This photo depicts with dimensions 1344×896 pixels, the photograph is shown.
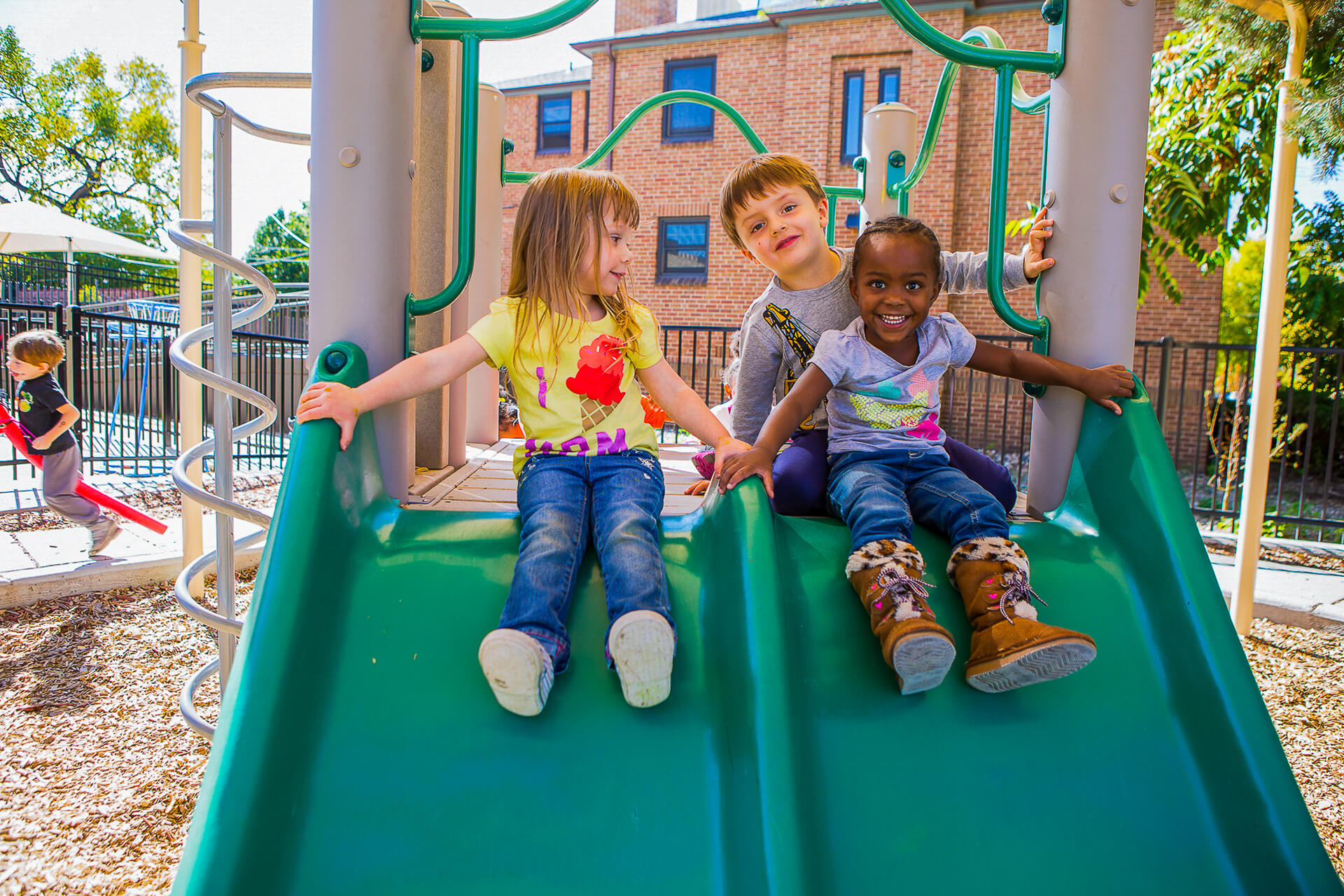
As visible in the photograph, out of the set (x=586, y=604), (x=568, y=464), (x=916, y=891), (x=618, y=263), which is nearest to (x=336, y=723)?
(x=586, y=604)

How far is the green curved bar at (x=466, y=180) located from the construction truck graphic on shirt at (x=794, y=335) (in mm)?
786

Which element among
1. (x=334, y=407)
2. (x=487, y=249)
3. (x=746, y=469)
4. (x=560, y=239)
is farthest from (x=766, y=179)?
(x=487, y=249)

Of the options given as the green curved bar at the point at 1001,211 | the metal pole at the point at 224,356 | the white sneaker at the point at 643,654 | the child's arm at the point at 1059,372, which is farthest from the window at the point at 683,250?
the white sneaker at the point at 643,654

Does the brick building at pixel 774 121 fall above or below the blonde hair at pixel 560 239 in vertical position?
above

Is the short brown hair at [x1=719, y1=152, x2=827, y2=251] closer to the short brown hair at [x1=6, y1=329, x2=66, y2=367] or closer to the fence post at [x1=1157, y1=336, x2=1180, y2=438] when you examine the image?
the short brown hair at [x1=6, y1=329, x2=66, y2=367]

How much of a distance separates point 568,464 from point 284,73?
1474 mm

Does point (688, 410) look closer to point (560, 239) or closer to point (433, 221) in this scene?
point (560, 239)

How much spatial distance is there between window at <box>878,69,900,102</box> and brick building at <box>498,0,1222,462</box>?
0.08 feet

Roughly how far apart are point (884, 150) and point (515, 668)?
3.31 meters

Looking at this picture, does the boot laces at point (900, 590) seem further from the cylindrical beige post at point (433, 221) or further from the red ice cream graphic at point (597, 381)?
the cylindrical beige post at point (433, 221)

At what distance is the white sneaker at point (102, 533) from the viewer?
4.48 m

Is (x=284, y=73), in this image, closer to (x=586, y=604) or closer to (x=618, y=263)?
(x=618, y=263)

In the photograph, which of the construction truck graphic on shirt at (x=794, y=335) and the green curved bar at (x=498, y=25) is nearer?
the green curved bar at (x=498, y=25)

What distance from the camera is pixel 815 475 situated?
1.89m
